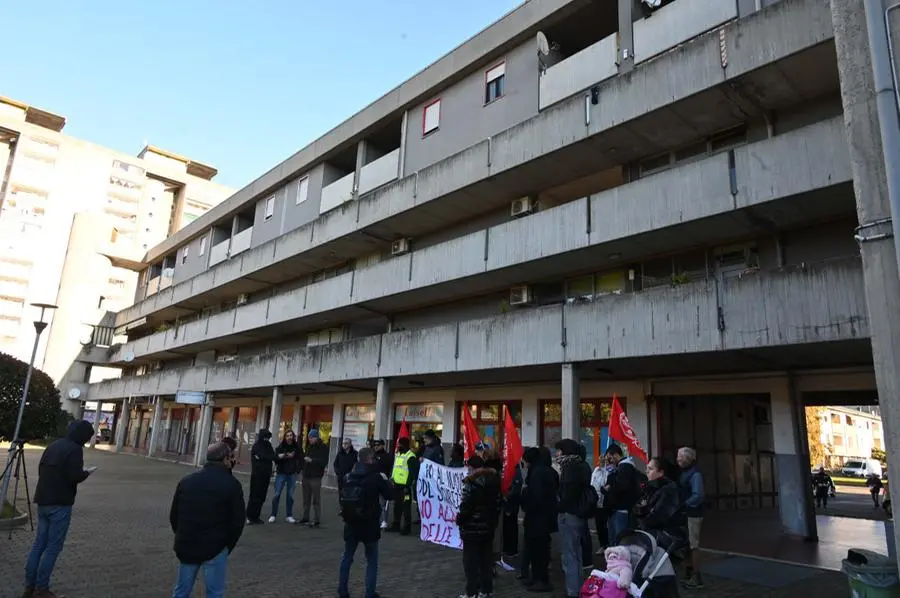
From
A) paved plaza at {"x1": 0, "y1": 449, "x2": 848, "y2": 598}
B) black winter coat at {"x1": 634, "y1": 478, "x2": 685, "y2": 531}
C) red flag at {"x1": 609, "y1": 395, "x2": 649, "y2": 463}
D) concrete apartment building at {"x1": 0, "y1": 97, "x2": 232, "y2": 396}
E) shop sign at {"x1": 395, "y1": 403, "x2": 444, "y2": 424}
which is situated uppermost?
concrete apartment building at {"x1": 0, "y1": 97, "x2": 232, "y2": 396}

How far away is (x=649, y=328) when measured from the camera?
12656 mm

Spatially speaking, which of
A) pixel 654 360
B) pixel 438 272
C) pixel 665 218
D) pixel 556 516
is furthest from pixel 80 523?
pixel 665 218

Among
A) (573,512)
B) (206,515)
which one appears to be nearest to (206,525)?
(206,515)

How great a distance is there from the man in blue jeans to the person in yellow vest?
248 inches

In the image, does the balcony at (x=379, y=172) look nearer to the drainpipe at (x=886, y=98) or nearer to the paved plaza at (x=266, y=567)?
the paved plaza at (x=266, y=567)

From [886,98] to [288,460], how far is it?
11.6 m

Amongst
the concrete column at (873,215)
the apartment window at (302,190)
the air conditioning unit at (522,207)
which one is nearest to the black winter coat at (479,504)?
the concrete column at (873,215)

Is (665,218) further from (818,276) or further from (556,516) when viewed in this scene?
(556,516)

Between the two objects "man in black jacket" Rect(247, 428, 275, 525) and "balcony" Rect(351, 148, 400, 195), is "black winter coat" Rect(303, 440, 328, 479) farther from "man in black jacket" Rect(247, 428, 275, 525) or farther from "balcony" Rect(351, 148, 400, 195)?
"balcony" Rect(351, 148, 400, 195)

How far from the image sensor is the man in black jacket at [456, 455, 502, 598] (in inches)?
285

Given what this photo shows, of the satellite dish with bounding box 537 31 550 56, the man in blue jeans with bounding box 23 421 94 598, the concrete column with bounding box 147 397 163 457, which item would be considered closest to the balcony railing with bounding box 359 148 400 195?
the satellite dish with bounding box 537 31 550 56

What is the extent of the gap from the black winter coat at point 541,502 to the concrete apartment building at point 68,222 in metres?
51.9

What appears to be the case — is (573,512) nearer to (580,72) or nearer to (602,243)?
(602,243)

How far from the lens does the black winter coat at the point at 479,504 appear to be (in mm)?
7227
